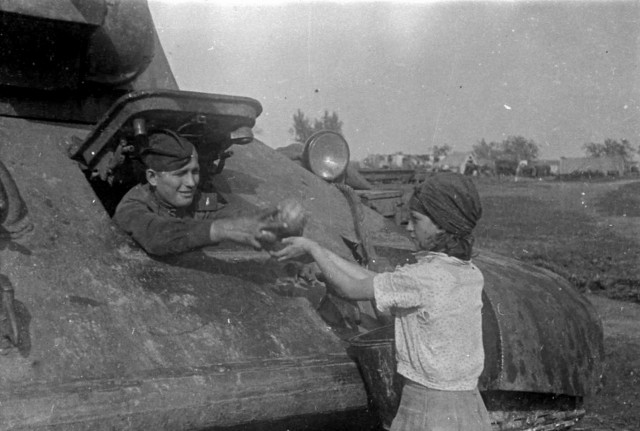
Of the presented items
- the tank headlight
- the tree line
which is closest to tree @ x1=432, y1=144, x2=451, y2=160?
the tree line

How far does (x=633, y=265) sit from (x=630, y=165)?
26667 mm

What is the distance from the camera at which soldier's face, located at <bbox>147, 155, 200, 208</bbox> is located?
3.38 meters

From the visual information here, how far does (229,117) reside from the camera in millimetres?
3373

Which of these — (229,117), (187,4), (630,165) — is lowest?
(630,165)

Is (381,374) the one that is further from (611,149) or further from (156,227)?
(611,149)

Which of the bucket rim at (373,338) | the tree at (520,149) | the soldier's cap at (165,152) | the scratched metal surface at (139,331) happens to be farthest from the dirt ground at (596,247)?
the tree at (520,149)

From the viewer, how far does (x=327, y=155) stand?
4.94 metres

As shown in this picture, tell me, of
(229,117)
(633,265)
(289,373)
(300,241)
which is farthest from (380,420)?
(633,265)

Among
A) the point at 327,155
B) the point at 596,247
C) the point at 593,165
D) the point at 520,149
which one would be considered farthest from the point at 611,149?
the point at 327,155

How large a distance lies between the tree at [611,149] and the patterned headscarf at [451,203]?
110 feet

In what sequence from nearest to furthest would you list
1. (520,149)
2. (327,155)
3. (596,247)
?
1. (327,155)
2. (596,247)
3. (520,149)

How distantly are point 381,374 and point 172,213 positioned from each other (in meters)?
1.12

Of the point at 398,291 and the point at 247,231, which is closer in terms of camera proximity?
the point at 398,291

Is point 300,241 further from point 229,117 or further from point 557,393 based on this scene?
point 557,393
